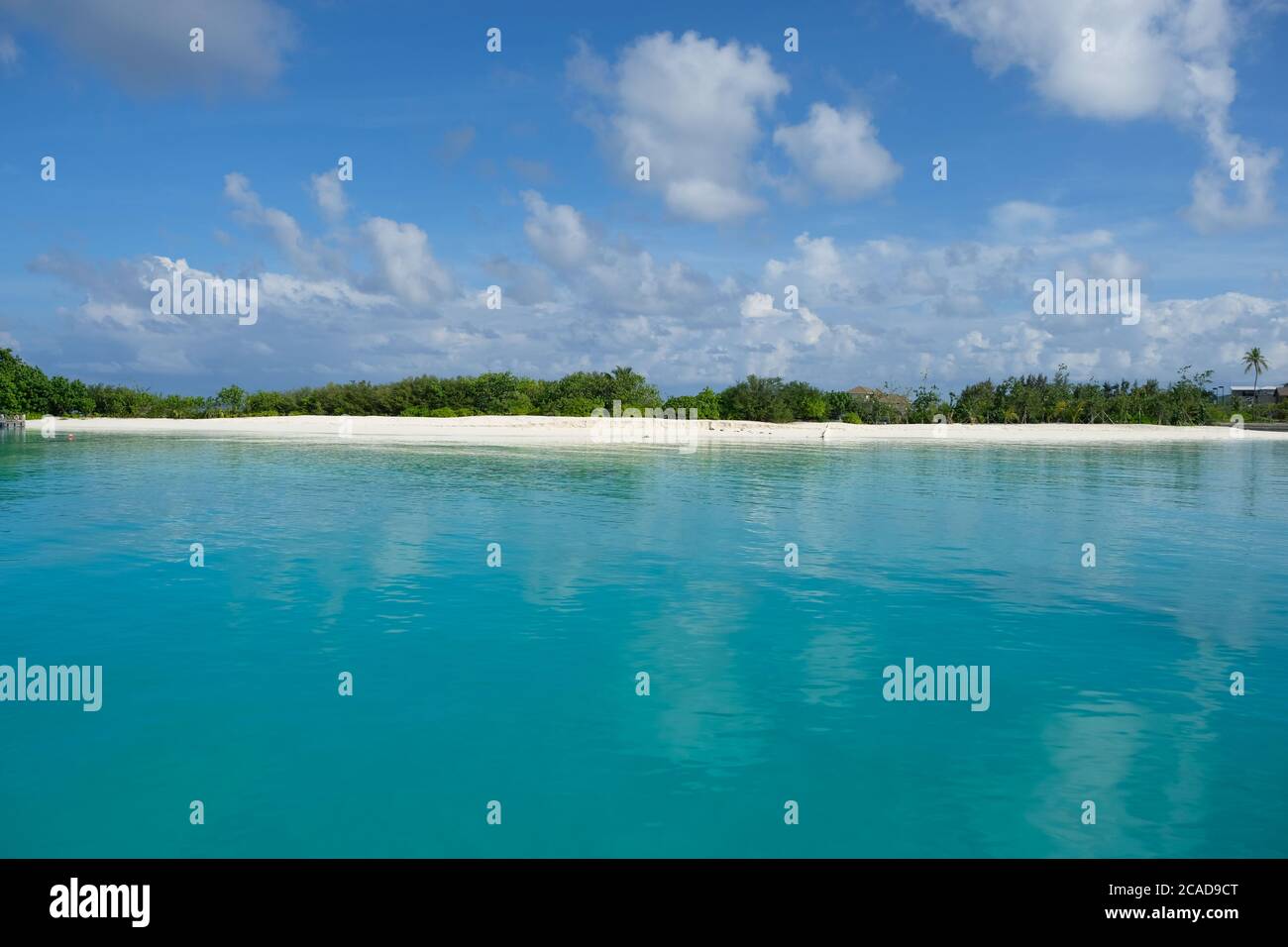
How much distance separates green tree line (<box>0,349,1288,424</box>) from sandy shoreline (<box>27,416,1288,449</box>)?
4042 mm

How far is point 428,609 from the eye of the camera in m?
16.5

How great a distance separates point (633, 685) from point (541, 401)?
98.2 meters

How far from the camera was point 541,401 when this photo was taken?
109 metres

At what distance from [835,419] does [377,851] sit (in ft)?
375

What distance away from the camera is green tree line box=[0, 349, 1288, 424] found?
104m

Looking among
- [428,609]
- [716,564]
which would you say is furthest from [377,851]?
[716,564]

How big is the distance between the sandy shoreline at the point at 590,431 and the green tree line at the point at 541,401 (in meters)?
4.04
